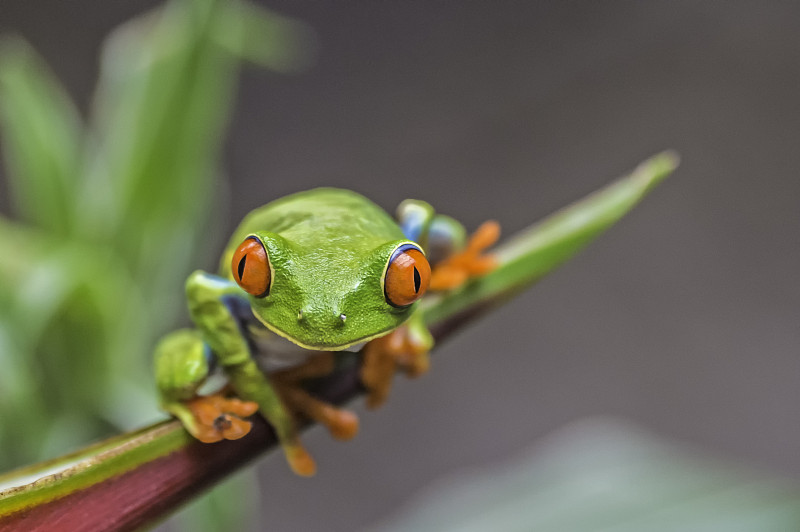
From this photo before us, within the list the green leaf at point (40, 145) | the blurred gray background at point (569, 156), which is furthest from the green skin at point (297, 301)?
the blurred gray background at point (569, 156)

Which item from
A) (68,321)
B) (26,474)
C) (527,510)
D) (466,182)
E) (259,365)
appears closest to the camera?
(26,474)

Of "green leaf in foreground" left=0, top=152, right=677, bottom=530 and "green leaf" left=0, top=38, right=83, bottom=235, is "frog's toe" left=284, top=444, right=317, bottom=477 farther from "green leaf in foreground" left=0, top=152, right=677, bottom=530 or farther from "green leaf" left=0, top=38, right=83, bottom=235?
"green leaf" left=0, top=38, right=83, bottom=235

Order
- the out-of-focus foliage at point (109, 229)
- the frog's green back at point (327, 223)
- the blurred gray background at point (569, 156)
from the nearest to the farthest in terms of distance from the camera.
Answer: the frog's green back at point (327, 223) < the out-of-focus foliage at point (109, 229) < the blurred gray background at point (569, 156)

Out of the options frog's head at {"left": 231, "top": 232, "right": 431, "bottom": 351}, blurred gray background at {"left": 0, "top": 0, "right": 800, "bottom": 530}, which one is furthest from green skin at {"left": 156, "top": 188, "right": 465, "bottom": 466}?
blurred gray background at {"left": 0, "top": 0, "right": 800, "bottom": 530}

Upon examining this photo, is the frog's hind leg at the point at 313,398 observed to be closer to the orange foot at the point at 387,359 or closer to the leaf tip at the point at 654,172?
the orange foot at the point at 387,359

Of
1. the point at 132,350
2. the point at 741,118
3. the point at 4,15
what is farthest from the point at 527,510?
the point at 4,15

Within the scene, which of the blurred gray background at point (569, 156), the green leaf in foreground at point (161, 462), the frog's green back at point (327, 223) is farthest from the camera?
the blurred gray background at point (569, 156)

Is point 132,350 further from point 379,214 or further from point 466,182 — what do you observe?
point 466,182
